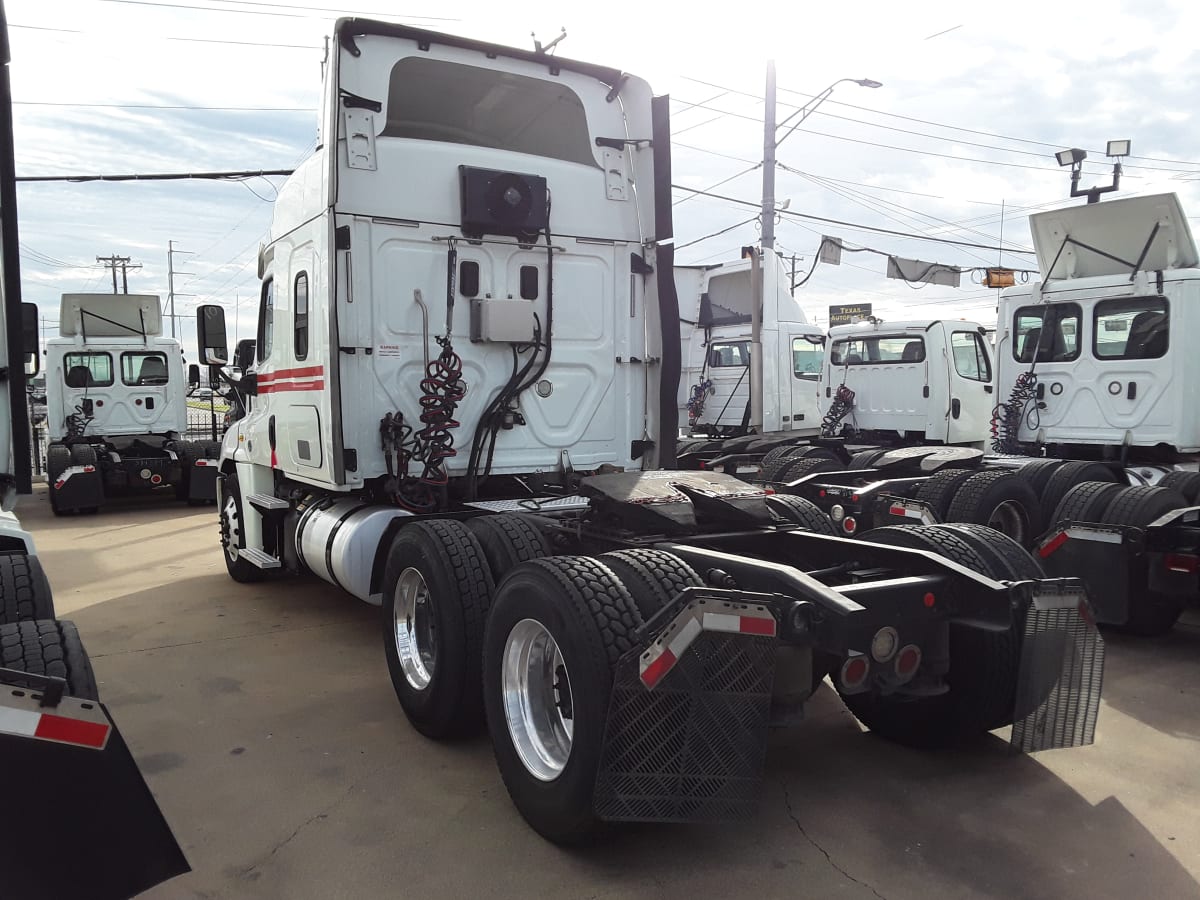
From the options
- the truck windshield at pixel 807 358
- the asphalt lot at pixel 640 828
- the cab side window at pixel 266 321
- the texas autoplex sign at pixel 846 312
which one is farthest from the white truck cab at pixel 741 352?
the texas autoplex sign at pixel 846 312

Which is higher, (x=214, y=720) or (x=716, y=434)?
(x=716, y=434)

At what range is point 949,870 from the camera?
10.3 feet

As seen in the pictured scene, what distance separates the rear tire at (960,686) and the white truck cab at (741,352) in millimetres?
7741

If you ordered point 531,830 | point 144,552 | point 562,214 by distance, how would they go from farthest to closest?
point 144,552 < point 562,214 < point 531,830

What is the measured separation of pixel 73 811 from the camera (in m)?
2.10

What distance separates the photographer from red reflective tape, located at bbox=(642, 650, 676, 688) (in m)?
2.89

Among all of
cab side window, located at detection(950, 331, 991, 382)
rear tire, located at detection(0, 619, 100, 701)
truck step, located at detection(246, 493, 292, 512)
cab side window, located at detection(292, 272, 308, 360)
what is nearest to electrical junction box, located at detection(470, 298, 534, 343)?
cab side window, located at detection(292, 272, 308, 360)

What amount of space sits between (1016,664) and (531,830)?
6.78 feet

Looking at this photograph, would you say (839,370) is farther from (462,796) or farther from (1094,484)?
(462,796)

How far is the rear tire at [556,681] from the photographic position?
3025 mm

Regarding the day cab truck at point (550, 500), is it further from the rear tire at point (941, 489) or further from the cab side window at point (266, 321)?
the rear tire at point (941, 489)

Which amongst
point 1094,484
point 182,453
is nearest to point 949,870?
point 1094,484

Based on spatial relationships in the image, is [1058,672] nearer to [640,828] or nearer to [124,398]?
[640,828]

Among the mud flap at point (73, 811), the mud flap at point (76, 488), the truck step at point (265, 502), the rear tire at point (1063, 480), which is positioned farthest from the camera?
the mud flap at point (76, 488)
